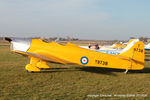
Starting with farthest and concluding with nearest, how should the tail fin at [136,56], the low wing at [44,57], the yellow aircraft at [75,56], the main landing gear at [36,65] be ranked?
the tail fin at [136,56] < the yellow aircraft at [75,56] < the main landing gear at [36,65] < the low wing at [44,57]

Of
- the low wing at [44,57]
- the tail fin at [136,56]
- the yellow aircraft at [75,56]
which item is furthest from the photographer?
the tail fin at [136,56]

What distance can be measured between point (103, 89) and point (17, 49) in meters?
5.28

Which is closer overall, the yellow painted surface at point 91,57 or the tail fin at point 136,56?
the yellow painted surface at point 91,57

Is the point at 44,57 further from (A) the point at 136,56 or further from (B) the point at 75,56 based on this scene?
(A) the point at 136,56

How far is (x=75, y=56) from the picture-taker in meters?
7.51

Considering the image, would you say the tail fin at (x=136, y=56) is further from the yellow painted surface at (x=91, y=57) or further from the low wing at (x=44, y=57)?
the low wing at (x=44, y=57)

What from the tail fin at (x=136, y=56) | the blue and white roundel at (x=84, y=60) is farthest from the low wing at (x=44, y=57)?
the tail fin at (x=136, y=56)

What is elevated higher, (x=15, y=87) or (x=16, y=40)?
(x=16, y=40)

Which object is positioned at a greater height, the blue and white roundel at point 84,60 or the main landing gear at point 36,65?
the blue and white roundel at point 84,60

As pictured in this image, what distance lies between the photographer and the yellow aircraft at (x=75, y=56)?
748 centimetres

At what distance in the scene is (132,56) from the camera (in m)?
7.60

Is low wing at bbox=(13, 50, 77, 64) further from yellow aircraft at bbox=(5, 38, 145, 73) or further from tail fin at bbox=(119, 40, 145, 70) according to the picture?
tail fin at bbox=(119, 40, 145, 70)

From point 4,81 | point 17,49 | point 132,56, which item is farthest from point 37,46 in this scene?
point 132,56

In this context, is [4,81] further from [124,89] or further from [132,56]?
[132,56]
